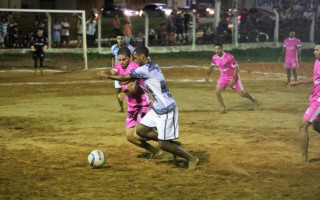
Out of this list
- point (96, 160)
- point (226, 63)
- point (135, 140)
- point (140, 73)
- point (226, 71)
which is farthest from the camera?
point (226, 71)

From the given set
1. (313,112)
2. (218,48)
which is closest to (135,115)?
(313,112)

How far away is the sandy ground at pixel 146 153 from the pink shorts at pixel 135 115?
0.60 metres

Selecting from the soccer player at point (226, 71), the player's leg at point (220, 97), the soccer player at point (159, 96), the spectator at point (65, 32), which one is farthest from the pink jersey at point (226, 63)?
the spectator at point (65, 32)

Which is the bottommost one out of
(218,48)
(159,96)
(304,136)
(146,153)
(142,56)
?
(146,153)

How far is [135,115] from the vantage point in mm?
9445

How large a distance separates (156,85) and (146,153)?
1967 millimetres

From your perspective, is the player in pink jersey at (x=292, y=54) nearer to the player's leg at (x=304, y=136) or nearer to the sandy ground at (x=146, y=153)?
the sandy ground at (x=146, y=153)

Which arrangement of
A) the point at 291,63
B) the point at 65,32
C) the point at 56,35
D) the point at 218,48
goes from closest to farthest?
the point at 218,48
the point at 291,63
the point at 56,35
the point at 65,32

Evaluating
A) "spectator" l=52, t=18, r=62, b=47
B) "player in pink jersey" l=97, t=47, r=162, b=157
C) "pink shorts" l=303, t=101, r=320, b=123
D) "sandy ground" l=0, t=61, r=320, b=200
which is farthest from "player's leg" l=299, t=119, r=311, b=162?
"spectator" l=52, t=18, r=62, b=47

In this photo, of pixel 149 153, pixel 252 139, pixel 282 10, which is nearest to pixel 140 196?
pixel 149 153

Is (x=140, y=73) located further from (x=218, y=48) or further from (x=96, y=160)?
(x=218, y=48)

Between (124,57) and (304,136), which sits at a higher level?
(124,57)

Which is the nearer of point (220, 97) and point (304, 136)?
point (304, 136)

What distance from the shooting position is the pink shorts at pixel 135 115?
9.40m
